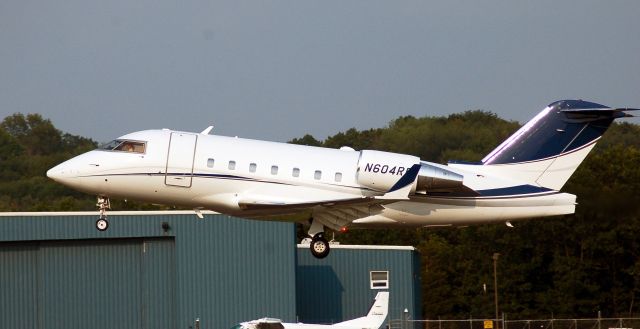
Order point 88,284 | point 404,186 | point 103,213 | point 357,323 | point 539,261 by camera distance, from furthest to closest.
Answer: point 539,261 < point 88,284 < point 357,323 < point 103,213 < point 404,186

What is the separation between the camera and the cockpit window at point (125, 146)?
33000 millimetres

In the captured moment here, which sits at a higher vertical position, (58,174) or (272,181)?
(58,174)

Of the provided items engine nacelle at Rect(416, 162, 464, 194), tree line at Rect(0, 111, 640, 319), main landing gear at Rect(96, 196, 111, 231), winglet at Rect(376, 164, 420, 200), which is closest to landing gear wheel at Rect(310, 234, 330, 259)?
winglet at Rect(376, 164, 420, 200)

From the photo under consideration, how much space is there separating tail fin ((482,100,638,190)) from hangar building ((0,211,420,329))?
15433mm

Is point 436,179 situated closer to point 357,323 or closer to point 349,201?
point 349,201

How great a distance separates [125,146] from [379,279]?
2007cm

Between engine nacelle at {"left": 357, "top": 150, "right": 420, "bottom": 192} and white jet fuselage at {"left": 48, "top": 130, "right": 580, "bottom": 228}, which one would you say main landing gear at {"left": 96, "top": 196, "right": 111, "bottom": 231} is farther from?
engine nacelle at {"left": 357, "top": 150, "right": 420, "bottom": 192}

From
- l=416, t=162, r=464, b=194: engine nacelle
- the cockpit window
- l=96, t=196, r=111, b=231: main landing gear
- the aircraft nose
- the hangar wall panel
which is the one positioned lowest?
the hangar wall panel

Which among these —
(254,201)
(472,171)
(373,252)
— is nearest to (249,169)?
(254,201)

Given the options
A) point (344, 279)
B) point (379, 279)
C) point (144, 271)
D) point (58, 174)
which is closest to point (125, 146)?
point (58, 174)

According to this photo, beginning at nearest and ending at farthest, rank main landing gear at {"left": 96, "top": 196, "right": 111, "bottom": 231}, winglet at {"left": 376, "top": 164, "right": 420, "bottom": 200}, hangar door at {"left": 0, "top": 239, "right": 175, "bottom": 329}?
winglet at {"left": 376, "top": 164, "right": 420, "bottom": 200} < main landing gear at {"left": 96, "top": 196, "right": 111, "bottom": 231} < hangar door at {"left": 0, "top": 239, "right": 175, "bottom": 329}

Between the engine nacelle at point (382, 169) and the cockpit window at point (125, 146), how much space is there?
5648 mm

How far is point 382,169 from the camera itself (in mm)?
32062

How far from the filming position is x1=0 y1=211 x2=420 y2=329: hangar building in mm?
47562
